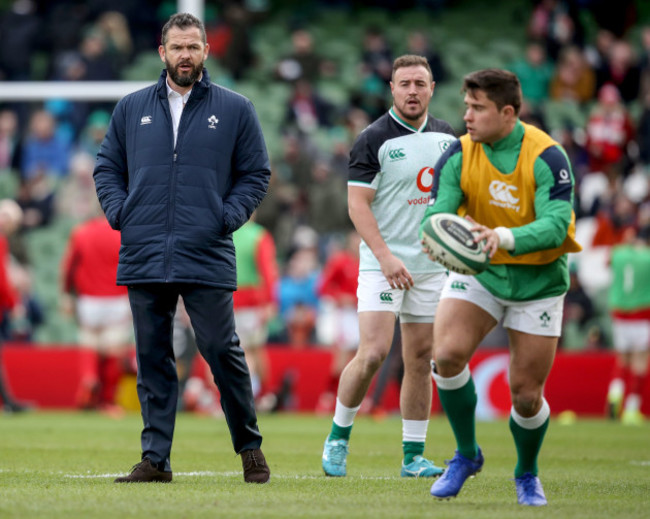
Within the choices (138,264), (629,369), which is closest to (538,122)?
(629,369)

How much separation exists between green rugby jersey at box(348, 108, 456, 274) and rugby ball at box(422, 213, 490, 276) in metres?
1.80

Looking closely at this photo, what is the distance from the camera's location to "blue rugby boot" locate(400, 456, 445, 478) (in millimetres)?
7418

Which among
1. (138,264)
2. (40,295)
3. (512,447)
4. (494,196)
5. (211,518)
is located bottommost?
(40,295)

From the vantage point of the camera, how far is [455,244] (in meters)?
5.65

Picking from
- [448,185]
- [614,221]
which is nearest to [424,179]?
[448,185]

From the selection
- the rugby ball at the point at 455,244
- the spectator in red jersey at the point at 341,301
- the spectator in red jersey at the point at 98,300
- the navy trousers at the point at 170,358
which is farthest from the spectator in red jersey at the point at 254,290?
the rugby ball at the point at 455,244

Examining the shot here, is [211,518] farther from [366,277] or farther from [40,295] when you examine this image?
[40,295]

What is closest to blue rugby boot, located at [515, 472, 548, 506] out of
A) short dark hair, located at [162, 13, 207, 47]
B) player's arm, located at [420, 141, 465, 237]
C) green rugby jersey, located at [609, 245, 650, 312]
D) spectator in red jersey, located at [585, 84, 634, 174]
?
player's arm, located at [420, 141, 465, 237]

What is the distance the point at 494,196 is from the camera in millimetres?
6012

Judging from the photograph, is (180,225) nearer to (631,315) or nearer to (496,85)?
(496,85)

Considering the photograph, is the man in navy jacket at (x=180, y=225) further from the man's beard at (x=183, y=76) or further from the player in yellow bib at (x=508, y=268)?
the player in yellow bib at (x=508, y=268)

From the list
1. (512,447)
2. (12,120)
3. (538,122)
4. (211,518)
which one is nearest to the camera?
(211,518)

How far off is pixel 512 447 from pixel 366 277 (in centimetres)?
344

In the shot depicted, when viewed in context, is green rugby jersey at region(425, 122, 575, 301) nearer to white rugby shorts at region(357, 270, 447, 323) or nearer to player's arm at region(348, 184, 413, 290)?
player's arm at region(348, 184, 413, 290)
